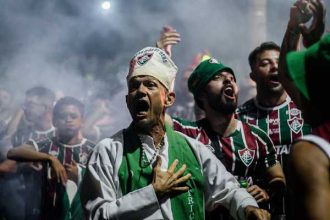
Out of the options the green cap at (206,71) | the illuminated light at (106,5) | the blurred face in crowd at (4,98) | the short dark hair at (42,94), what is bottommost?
the green cap at (206,71)

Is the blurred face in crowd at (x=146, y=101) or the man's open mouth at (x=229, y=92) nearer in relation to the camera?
the blurred face in crowd at (x=146, y=101)

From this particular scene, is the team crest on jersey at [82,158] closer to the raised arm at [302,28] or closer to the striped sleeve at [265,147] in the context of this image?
the striped sleeve at [265,147]

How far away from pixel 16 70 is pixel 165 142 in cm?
563

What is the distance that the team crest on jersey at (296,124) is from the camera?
4.93 m

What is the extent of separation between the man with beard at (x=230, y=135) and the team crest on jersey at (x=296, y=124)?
1.60 ft

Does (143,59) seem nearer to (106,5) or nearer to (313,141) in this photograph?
(313,141)

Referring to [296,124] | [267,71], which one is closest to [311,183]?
[296,124]

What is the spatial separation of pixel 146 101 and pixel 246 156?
114 centimetres

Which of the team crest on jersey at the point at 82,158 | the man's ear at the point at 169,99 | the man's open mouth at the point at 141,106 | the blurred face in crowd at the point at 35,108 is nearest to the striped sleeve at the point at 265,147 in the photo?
the man's ear at the point at 169,99

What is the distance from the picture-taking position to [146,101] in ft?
11.6

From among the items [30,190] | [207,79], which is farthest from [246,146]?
[30,190]

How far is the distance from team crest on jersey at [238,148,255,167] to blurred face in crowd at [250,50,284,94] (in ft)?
2.96

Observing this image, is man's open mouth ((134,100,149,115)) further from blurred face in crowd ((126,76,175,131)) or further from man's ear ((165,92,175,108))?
man's ear ((165,92,175,108))

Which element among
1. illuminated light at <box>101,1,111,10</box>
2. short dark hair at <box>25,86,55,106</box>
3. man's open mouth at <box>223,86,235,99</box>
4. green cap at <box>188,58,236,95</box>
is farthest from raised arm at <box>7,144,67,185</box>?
illuminated light at <box>101,1,111,10</box>
